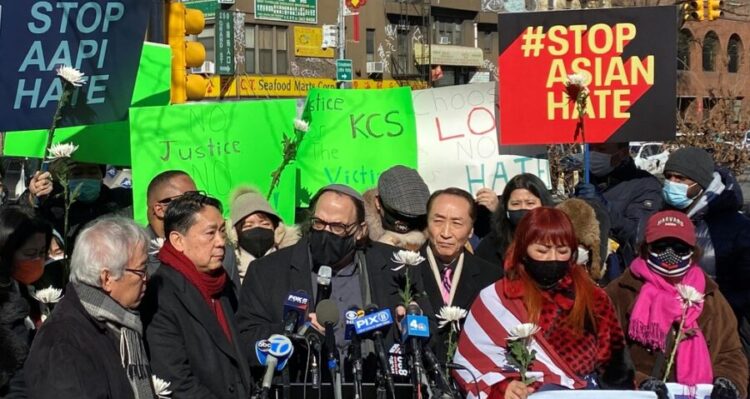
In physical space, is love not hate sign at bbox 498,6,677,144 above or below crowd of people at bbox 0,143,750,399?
above

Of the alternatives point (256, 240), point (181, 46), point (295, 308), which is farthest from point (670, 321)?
point (181, 46)

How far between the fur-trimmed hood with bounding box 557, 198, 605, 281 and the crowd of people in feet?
0.03

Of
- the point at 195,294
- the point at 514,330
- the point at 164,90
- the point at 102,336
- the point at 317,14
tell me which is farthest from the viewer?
the point at 317,14

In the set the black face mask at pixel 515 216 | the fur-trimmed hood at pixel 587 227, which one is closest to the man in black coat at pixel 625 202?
the fur-trimmed hood at pixel 587 227

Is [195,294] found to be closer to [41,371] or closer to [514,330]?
Answer: [41,371]

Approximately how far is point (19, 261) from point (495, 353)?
2.20 m

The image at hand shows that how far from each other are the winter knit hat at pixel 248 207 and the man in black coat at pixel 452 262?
1.23m

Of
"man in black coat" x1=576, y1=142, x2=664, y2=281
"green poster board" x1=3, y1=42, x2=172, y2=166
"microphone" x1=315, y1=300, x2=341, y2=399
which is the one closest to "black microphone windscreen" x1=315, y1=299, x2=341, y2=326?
"microphone" x1=315, y1=300, x2=341, y2=399

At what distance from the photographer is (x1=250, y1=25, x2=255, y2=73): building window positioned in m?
40.8

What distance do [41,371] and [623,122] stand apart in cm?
436

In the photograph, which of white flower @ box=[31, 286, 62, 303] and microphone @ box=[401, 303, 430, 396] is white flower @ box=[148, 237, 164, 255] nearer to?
white flower @ box=[31, 286, 62, 303]

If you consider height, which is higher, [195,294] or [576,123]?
[576,123]

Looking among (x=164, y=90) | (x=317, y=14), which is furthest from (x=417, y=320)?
(x=317, y=14)

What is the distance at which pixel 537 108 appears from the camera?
6758mm
